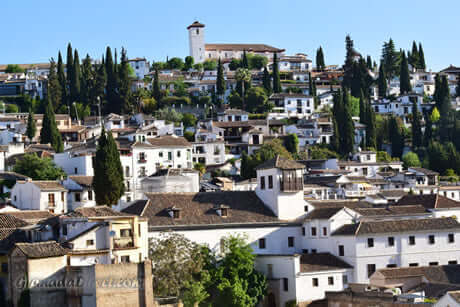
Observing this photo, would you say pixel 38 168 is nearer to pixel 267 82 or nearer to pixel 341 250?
pixel 341 250

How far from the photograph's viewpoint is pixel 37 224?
5312 centimetres

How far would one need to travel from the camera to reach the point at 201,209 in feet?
187

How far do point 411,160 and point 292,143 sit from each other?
15.4 metres

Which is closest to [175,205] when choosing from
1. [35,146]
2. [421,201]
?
[421,201]

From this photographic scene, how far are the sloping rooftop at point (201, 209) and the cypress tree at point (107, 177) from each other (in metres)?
6.29

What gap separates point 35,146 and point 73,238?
39.7 meters

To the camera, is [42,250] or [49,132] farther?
[49,132]

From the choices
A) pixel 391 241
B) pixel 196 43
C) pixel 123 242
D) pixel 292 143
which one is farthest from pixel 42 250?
pixel 196 43

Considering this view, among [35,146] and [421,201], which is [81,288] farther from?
[35,146]

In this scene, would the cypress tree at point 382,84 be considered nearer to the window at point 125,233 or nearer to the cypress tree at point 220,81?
the cypress tree at point 220,81

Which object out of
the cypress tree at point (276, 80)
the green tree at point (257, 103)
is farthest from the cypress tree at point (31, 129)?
the cypress tree at point (276, 80)

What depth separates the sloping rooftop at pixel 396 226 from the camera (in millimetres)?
54812

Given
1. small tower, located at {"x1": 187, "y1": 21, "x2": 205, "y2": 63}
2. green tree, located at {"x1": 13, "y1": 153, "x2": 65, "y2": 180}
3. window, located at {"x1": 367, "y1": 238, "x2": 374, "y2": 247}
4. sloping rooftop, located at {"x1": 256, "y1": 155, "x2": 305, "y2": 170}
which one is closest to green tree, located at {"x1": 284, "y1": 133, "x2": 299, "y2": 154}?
green tree, located at {"x1": 13, "y1": 153, "x2": 65, "y2": 180}

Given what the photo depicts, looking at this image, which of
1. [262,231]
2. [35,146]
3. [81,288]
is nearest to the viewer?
[81,288]
